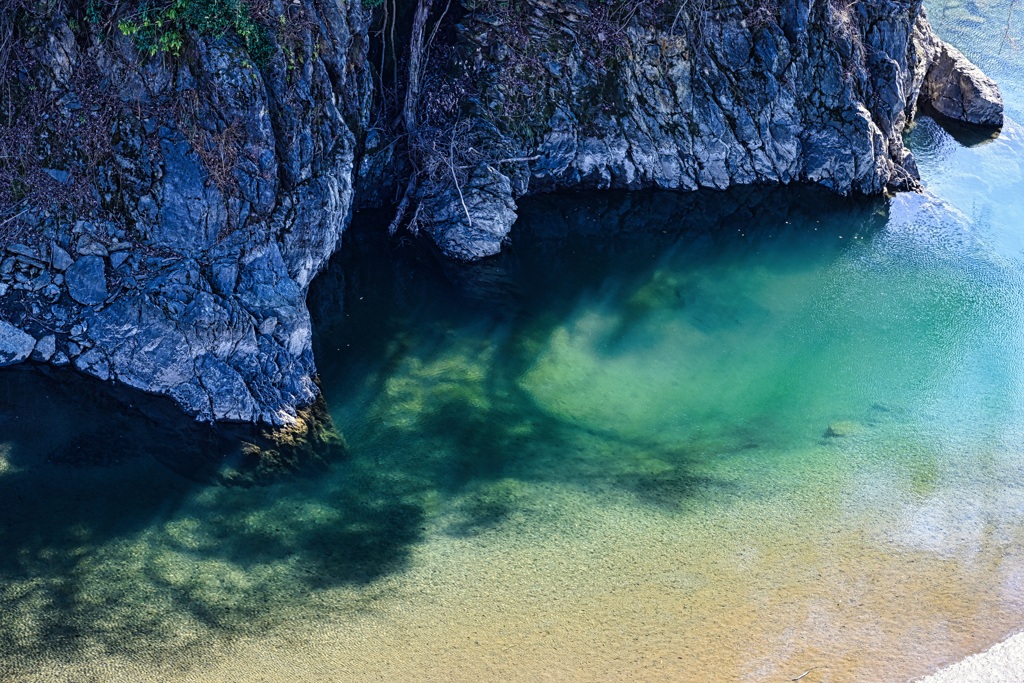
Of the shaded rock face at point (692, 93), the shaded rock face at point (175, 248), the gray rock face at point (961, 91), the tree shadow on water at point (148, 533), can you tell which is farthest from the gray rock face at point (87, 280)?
the gray rock face at point (961, 91)

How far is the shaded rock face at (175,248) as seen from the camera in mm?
12070

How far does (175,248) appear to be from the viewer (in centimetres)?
1250

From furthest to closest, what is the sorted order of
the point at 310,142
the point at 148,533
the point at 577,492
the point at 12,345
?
1. the point at 310,142
2. the point at 12,345
3. the point at 577,492
4. the point at 148,533

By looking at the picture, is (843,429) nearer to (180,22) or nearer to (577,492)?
(577,492)

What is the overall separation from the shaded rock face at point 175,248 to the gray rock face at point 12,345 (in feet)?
0.13

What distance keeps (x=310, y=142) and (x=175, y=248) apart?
8.77 ft

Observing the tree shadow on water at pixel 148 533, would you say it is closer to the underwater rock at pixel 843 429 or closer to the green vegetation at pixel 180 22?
the green vegetation at pixel 180 22

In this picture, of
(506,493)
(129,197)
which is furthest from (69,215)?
(506,493)

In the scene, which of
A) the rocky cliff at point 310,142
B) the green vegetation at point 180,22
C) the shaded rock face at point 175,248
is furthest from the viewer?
the rocky cliff at point 310,142

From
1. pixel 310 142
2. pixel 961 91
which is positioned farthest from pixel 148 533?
pixel 961 91

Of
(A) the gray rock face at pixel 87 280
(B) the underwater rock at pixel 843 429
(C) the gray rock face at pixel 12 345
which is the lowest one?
(B) the underwater rock at pixel 843 429

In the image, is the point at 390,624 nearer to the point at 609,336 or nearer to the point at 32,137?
the point at 609,336

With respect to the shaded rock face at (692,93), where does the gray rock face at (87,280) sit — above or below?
below

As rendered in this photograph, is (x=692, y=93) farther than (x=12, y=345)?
Yes
